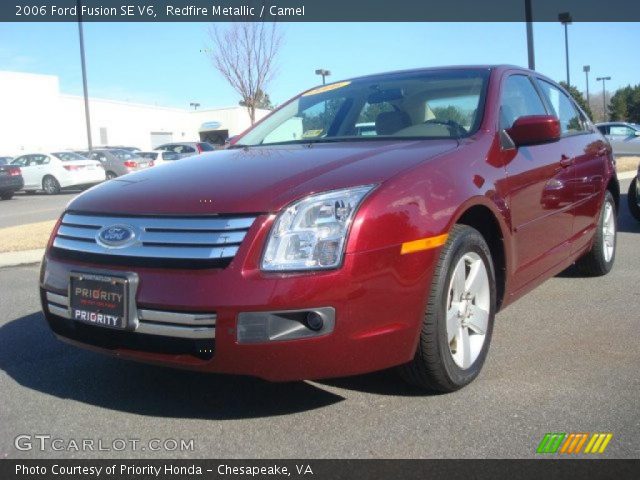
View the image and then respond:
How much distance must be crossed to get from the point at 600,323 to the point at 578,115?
1873 mm

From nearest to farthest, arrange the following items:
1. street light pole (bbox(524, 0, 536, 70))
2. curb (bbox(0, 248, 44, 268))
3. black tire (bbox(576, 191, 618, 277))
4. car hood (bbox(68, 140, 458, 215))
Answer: car hood (bbox(68, 140, 458, 215)), black tire (bbox(576, 191, 618, 277)), curb (bbox(0, 248, 44, 268)), street light pole (bbox(524, 0, 536, 70))

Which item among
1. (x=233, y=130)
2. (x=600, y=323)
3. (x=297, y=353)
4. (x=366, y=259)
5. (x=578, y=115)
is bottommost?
(x=600, y=323)

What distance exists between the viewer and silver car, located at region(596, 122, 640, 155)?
24312mm

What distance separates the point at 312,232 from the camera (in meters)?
2.71

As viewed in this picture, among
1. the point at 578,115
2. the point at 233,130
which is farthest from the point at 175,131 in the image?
the point at 578,115

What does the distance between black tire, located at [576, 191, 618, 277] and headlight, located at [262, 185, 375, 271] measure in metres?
3.29

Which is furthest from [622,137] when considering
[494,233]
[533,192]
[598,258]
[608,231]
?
[494,233]

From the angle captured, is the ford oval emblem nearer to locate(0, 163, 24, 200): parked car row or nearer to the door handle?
the door handle

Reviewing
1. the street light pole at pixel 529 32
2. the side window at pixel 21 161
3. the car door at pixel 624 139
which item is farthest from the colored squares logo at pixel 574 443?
the car door at pixel 624 139

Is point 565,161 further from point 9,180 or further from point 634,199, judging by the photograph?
point 9,180

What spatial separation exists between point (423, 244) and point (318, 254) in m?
0.50

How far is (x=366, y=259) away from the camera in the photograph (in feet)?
8.77

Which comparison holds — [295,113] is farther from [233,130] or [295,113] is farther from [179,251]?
[233,130]

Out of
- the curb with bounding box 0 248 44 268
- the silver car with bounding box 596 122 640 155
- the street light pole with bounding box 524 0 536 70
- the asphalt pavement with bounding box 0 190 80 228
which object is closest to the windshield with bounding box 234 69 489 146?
the curb with bounding box 0 248 44 268
